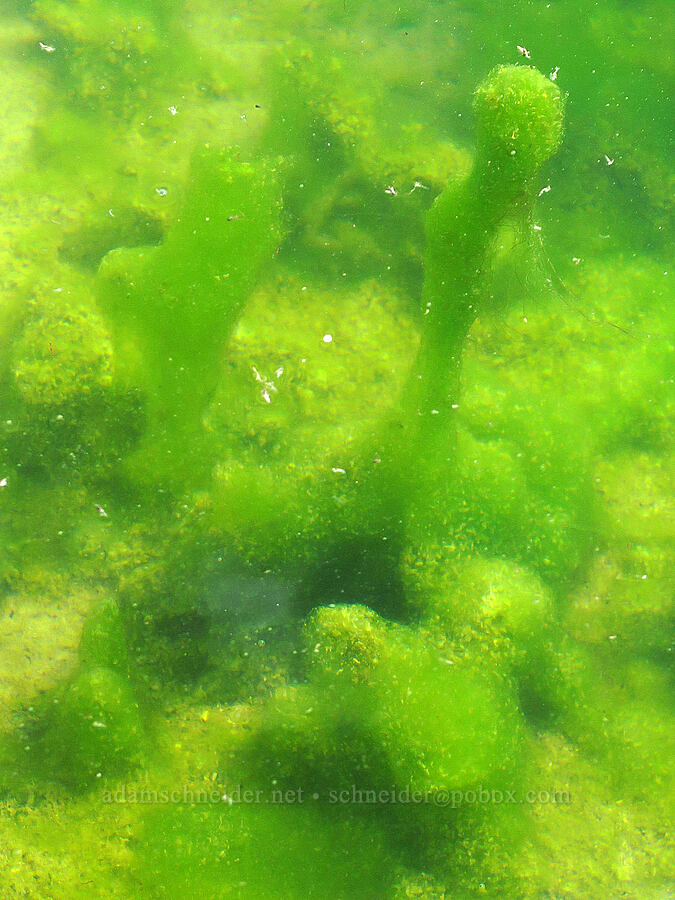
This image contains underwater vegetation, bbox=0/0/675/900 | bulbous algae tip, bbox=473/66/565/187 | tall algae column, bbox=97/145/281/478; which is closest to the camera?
bulbous algae tip, bbox=473/66/565/187

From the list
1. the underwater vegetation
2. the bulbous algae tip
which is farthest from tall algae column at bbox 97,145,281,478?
the bulbous algae tip

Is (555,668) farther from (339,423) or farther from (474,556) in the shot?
(339,423)

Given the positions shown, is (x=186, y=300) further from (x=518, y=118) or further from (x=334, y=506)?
(x=518, y=118)

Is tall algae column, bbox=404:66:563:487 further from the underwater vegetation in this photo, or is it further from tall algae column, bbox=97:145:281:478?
tall algae column, bbox=97:145:281:478

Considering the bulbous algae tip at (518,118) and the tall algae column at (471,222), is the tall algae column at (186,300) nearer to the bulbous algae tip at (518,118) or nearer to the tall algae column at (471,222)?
the tall algae column at (471,222)

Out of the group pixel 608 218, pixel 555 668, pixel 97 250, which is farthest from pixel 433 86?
pixel 555 668
